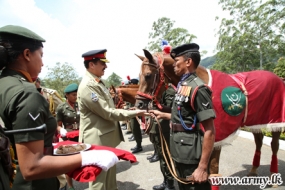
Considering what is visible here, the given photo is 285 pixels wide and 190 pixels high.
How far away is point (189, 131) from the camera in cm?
212

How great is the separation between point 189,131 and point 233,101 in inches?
53.1

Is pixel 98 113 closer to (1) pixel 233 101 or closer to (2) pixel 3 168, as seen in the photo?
(2) pixel 3 168

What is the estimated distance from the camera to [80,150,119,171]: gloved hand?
124 cm

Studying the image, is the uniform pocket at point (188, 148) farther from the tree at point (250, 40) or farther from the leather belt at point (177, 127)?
the tree at point (250, 40)

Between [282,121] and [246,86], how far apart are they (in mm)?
952

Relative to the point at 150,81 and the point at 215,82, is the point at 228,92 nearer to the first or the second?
the point at 215,82

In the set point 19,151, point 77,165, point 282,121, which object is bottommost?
point 282,121

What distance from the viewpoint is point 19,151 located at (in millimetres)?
1067

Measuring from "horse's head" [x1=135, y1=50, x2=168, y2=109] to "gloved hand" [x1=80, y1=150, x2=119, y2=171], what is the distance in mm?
1842

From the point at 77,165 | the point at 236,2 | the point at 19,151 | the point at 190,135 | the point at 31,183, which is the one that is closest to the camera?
the point at 19,151

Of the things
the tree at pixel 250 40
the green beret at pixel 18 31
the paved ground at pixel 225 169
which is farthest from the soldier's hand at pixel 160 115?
the tree at pixel 250 40

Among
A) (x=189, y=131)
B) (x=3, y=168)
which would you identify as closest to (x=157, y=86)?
(x=189, y=131)

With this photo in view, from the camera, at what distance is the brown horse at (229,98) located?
3.05m

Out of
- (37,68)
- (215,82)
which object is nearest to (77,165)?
(37,68)
